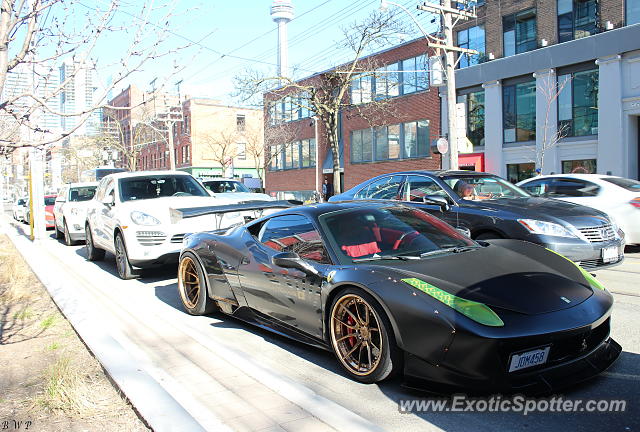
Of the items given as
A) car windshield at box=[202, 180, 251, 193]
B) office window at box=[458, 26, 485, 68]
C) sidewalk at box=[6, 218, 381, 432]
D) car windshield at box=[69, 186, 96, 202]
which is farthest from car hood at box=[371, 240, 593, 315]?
office window at box=[458, 26, 485, 68]

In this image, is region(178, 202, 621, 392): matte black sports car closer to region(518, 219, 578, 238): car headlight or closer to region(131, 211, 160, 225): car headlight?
region(518, 219, 578, 238): car headlight

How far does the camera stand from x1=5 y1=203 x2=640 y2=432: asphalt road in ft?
10.7

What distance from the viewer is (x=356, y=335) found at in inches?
154

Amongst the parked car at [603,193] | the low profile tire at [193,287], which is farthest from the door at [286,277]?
the parked car at [603,193]

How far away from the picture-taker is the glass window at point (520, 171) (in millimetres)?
26375

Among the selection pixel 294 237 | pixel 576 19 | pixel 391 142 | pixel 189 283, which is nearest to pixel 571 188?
pixel 294 237

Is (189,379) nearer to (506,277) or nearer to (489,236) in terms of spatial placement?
(506,277)

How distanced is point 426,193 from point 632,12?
19.1 meters

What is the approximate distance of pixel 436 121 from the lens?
3094 centimetres

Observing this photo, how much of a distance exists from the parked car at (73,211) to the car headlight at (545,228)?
34.1 ft

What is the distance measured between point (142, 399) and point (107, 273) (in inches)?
264

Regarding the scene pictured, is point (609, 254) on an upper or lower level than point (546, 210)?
lower

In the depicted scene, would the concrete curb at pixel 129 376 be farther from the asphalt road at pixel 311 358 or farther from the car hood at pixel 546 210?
the car hood at pixel 546 210

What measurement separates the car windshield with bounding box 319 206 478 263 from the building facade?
64.4ft
